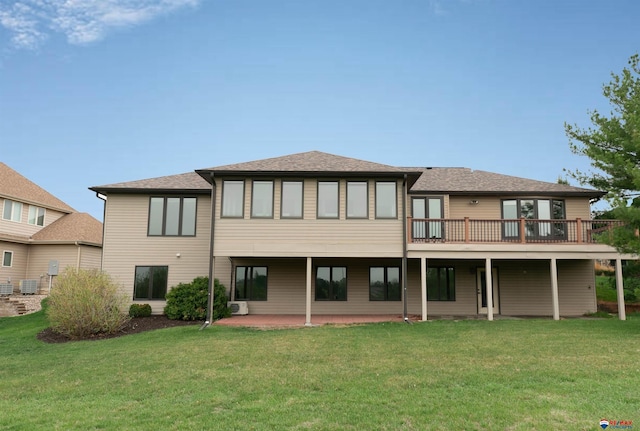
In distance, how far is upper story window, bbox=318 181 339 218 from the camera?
48.0ft

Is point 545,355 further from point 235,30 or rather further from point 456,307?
point 235,30

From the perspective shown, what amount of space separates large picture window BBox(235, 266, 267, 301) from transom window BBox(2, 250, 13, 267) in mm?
13543

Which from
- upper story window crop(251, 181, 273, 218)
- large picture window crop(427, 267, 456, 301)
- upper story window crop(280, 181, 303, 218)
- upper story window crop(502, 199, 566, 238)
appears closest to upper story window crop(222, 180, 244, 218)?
upper story window crop(251, 181, 273, 218)

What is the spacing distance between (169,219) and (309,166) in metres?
6.36

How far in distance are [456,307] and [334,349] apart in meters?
8.96

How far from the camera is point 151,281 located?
54.9ft

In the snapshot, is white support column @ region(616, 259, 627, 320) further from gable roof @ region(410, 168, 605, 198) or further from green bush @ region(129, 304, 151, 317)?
green bush @ region(129, 304, 151, 317)

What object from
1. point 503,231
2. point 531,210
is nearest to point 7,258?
point 503,231

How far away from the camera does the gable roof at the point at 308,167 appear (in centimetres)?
1435

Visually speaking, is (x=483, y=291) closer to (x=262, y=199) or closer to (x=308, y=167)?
(x=308, y=167)

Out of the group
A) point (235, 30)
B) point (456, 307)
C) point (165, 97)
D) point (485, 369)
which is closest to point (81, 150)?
point (165, 97)

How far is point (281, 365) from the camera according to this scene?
8.21 metres

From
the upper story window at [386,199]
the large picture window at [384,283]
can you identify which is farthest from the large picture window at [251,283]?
the upper story window at [386,199]

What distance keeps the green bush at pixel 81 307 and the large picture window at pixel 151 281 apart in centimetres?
303
